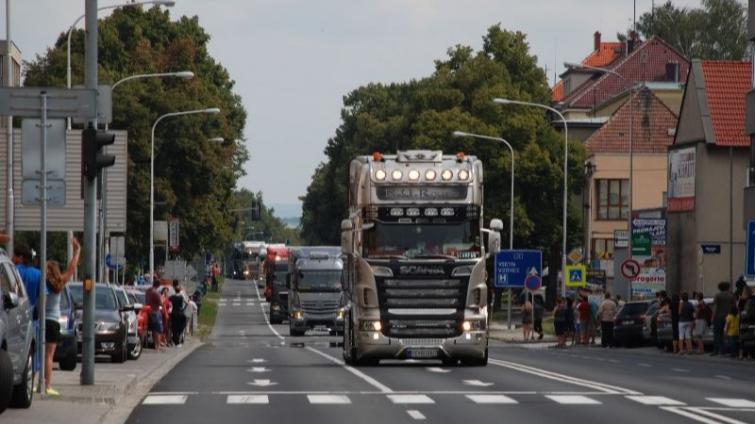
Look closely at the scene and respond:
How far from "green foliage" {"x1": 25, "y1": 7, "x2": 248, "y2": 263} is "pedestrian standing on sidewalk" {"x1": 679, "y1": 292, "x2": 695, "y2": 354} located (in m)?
33.7

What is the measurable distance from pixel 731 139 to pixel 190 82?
26.0m

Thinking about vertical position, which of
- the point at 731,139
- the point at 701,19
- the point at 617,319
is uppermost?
the point at 701,19

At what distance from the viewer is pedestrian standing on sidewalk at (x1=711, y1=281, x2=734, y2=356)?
1785 inches

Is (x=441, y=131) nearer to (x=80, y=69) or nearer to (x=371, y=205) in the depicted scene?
(x=80, y=69)

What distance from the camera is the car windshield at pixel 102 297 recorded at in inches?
1430

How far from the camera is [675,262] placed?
248 ft

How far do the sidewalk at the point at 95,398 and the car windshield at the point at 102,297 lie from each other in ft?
7.20

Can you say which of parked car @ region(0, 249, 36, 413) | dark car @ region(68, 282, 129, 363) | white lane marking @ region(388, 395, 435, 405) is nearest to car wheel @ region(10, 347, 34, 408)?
parked car @ region(0, 249, 36, 413)

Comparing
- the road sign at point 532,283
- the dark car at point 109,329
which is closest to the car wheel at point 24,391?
the dark car at point 109,329

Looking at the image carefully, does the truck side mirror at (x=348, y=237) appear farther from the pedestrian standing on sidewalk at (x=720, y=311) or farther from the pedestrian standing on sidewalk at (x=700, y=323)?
the pedestrian standing on sidewalk at (x=700, y=323)

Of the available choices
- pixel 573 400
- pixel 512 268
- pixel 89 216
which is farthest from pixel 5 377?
pixel 512 268

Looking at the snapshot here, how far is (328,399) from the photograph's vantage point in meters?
23.9

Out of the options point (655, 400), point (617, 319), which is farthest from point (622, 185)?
point (655, 400)

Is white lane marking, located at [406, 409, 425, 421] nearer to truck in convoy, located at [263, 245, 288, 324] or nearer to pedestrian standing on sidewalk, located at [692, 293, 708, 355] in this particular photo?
pedestrian standing on sidewalk, located at [692, 293, 708, 355]
